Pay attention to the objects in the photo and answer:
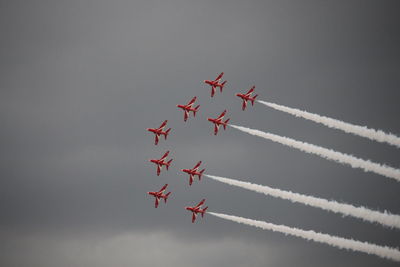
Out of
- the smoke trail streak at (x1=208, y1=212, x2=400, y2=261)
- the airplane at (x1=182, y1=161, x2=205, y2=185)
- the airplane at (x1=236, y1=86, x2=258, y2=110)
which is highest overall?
the airplane at (x1=236, y1=86, x2=258, y2=110)

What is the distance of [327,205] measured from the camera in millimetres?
173750

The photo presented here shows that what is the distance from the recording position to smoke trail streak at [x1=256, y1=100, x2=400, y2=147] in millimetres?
170500

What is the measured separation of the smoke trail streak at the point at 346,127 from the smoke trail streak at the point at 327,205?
11.3 meters

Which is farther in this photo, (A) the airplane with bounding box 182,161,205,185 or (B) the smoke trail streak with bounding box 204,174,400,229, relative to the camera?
(A) the airplane with bounding box 182,161,205,185

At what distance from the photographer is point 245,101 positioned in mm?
197625

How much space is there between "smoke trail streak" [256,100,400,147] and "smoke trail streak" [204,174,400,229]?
1125 centimetres

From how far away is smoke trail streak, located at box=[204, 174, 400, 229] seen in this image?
167 meters

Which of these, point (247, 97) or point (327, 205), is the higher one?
point (247, 97)

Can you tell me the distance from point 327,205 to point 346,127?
1347 cm

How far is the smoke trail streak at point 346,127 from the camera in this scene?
170500 mm

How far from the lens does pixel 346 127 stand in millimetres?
178125

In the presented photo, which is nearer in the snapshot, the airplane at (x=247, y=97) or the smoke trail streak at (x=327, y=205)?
the smoke trail streak at (x=327, y=205)

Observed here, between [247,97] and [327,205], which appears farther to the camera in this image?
[247,97]

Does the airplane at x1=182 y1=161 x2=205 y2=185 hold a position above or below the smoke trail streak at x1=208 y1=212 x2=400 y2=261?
above
